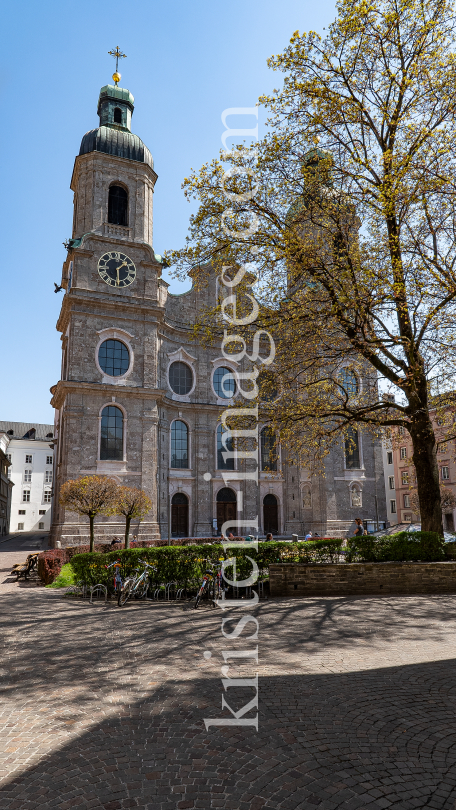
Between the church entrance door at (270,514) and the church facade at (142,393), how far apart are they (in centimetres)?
10

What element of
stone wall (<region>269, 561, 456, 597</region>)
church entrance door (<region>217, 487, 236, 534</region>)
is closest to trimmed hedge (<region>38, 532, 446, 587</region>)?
stone wall (<region>269, 561, 456, 597</region>)

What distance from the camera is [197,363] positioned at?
38812mm

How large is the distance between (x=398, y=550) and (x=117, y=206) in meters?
31.2

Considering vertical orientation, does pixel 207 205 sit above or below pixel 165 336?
below

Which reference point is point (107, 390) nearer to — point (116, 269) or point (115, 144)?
point (116, 269)

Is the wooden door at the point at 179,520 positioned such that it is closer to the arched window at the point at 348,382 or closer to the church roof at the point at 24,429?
the arched window at the point at 348,382

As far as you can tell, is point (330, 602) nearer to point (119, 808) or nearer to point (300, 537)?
point (119, 808)

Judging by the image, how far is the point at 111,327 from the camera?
3316 cm

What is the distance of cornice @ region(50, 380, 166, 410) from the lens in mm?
31203

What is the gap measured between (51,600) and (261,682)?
328 inches

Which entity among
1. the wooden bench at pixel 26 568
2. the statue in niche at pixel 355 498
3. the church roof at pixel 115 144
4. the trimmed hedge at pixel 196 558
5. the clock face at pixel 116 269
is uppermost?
the church roof at pixel 115 144

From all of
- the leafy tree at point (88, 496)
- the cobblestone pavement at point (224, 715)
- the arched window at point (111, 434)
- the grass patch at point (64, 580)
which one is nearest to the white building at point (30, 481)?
the arched window at point (111, 434)

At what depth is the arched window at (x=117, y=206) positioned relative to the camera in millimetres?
35875

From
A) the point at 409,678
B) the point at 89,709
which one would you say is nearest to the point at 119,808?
the point at 89,709
